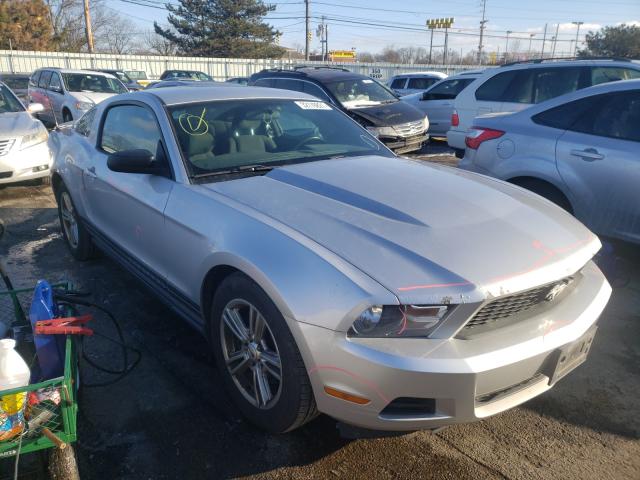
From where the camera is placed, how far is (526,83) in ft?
25.6

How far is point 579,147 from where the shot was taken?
4.46 metres

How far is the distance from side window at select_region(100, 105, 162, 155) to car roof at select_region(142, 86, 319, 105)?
15 centimetres

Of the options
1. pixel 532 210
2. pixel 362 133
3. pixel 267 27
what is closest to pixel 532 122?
pixel 362 133

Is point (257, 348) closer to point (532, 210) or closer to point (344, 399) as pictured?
point (344, 399)

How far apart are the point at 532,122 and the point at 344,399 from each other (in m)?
3.79

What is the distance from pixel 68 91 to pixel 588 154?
1264 centimetres

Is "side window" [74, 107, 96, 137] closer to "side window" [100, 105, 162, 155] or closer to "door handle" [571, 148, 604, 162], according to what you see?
"side window" [100, 105, 162, 155]

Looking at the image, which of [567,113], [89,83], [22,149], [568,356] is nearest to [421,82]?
[89,83]

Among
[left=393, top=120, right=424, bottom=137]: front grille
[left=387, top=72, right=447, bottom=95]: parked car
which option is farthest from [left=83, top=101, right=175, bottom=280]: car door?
[left=387, top=72, right=447, bottom=95]: parked car

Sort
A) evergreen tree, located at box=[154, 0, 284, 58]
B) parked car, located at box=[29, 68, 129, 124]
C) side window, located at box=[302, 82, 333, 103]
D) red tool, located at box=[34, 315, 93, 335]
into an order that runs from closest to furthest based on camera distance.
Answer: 1. red tool, located at box=[34, 315, 93, 335]
2. side window, located at box=[302, 82, 333, 103]
3. parked car, located at box=[29, 68, 129, 124]
4. evergreen tree, located at box=[154, 0, 284, 58]

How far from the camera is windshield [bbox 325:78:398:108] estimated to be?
10.1 meters

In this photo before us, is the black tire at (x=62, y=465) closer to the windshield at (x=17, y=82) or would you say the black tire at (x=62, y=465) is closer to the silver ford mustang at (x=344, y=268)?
the silver ford mustang at (x=344, y=268)

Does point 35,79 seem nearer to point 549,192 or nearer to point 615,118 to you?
point 549,192

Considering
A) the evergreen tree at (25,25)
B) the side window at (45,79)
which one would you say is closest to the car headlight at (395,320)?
the side window at (45,79)
